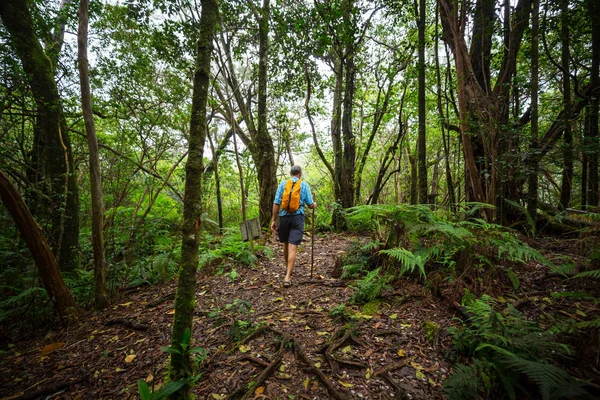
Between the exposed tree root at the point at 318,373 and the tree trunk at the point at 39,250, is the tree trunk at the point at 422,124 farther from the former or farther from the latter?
the tree trunk at the point at 39,250

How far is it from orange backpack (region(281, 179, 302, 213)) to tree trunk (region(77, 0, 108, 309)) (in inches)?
118

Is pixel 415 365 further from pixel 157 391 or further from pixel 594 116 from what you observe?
pixel 594 116

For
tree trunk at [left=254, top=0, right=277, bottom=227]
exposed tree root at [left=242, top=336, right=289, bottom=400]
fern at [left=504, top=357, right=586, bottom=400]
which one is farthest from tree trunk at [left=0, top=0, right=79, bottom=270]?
fern at [left=504, top=357, right=586, bottom=400]

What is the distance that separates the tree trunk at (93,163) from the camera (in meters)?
3.47

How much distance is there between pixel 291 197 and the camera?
454cm

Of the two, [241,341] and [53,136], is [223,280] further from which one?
[53,136]

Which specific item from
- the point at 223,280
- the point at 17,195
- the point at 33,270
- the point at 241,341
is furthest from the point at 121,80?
the point at 241,341

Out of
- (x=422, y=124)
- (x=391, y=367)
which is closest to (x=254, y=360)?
(x=391, y=367)

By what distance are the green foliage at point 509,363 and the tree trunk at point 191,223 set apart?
2.20 m

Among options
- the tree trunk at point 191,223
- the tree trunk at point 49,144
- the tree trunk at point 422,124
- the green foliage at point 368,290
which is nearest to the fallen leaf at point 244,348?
the tree trunk at point 191,223

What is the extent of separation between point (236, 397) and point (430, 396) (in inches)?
65.5

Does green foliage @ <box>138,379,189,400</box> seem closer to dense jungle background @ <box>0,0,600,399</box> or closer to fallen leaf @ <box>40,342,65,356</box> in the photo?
dense jungle background @ <box>0,0,600,399</box>

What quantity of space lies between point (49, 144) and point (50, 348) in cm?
→ 379

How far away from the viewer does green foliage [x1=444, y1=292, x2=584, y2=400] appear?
1.53 m
